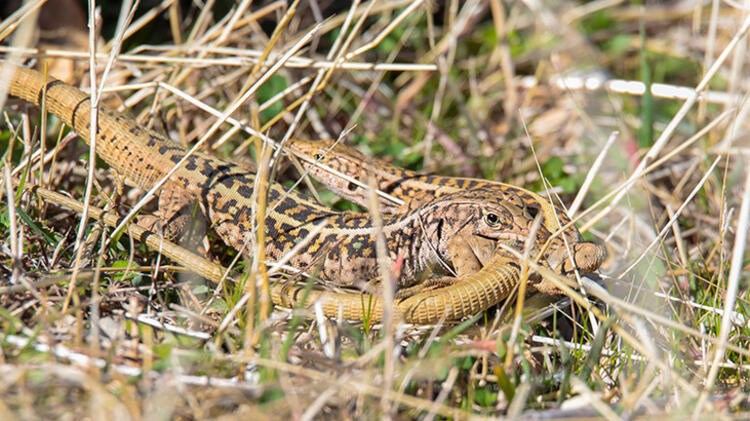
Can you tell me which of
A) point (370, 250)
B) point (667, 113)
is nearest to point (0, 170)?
point (370, 250)

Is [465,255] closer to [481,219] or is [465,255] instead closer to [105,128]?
[481,219]

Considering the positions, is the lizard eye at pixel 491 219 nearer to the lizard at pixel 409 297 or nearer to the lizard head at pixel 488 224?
the lizard head at pixel 488 224

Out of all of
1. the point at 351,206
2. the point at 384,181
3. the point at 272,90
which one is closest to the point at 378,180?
the point at 384,181

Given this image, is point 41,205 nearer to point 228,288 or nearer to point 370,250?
point 228,288

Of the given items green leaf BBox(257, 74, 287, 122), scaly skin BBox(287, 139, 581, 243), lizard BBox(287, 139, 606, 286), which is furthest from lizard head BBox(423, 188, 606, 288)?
green leaf BBox(257, 74, 287, 122)

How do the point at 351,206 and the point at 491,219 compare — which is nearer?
the point at 491,219

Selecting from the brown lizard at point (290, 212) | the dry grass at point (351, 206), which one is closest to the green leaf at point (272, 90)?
the dry grass at point (351, 206)

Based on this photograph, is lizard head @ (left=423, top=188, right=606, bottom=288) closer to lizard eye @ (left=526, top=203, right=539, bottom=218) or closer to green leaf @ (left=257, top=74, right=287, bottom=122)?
lizard eye @ (left=526, top=203, right=539, bottom=218)
